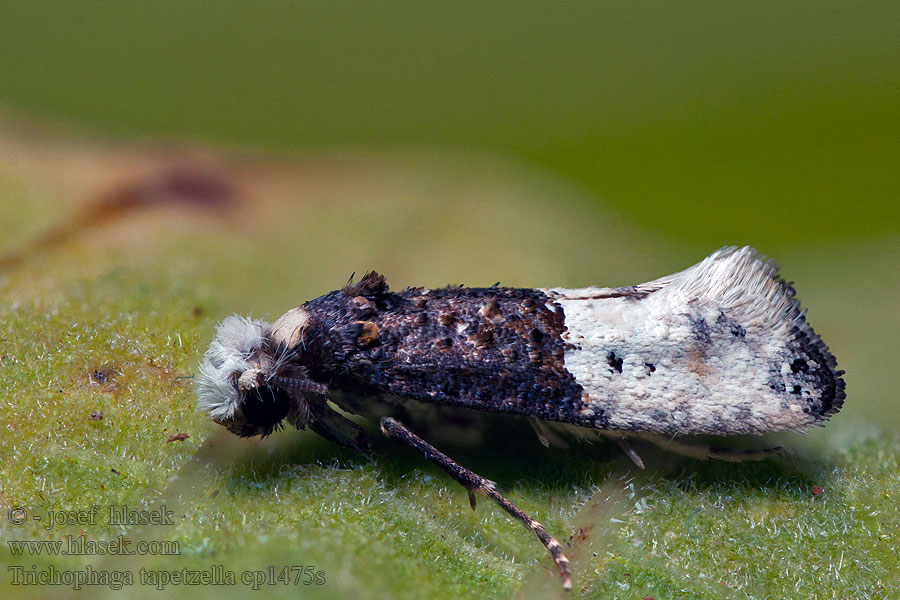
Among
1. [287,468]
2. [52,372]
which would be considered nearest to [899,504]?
[287,468]

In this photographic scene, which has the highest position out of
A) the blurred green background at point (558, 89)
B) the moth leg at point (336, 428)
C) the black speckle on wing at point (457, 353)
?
the blurred green background at point (558, 89)

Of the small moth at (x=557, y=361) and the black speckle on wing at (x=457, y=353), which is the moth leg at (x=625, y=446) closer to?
the small moth at (x=557, y=361)

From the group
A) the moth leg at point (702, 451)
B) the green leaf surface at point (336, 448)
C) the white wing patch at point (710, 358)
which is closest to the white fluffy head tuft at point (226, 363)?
the green leaf surface at point (336, 448)

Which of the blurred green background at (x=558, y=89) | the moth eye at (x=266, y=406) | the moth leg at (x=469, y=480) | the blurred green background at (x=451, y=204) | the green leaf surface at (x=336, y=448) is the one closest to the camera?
the green leaf surface at (x=336, y=448)

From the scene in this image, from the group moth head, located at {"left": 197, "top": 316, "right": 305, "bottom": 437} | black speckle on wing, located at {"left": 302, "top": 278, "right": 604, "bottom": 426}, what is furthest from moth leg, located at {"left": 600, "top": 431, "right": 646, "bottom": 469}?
moth head, located at {"left": 197, "top": 316, "right": 305, "bottom": 437}

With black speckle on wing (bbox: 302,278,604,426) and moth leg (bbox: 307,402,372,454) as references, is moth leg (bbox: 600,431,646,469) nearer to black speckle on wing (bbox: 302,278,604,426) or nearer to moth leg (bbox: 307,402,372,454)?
black speckle on wing (bbox: 302,278,604,426)

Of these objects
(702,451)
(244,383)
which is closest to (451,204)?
(244,383)

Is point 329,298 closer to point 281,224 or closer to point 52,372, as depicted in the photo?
point 281,224
